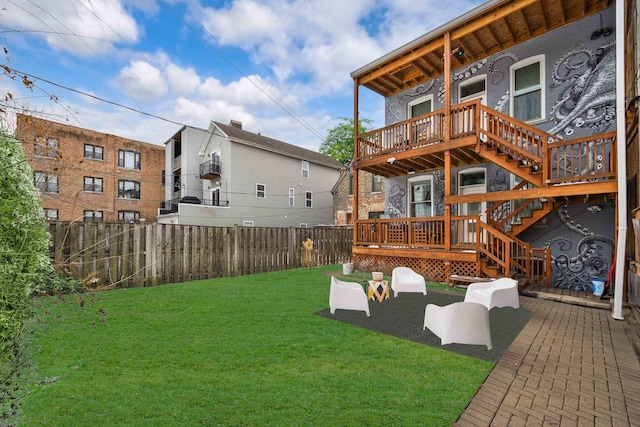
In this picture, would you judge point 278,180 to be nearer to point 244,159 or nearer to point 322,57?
point 244,159

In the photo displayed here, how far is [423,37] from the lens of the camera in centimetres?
848

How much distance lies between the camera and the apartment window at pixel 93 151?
72.9 feet

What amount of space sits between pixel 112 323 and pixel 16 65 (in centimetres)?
425

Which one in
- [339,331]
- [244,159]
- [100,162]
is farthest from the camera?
[100,162]

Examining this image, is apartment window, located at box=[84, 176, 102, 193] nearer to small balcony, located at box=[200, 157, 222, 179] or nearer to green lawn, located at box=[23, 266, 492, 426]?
small balcony, located at box=[200, 157, 222, 179]

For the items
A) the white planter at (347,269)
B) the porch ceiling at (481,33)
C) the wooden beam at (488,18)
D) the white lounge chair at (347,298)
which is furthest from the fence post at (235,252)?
the wooden beam at (488,18)

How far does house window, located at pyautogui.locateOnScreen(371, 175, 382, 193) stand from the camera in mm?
17203

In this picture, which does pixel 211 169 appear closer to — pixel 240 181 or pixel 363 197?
pixel 240 181

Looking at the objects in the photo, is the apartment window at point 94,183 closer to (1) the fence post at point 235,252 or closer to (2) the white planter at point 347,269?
(1) the fence post at point 235,252

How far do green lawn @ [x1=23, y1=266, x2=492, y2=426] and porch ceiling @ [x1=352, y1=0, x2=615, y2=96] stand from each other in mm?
8307

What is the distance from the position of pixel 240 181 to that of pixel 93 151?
12482 millimetres

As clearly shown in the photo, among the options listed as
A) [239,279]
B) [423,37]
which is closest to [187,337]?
[239,279]

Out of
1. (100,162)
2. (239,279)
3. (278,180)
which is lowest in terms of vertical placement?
(239,279)

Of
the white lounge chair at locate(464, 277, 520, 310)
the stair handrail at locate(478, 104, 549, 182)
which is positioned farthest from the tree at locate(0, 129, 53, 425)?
the stair handrail at locate(478, 104, 549, 182)
